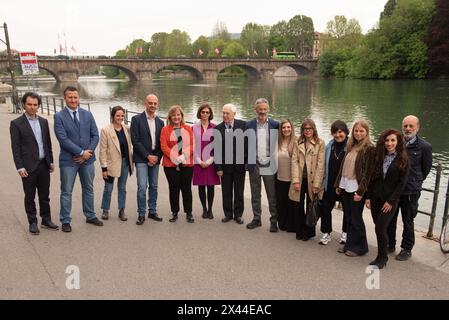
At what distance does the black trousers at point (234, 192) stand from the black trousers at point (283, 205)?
577 millimetres

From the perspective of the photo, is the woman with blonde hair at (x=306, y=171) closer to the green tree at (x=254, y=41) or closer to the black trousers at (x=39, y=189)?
the black trousers at (x=39, y=189)

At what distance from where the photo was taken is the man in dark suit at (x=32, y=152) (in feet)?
16.0

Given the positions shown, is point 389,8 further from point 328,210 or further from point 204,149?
point 328,210

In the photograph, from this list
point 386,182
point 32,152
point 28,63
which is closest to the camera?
point 386,182

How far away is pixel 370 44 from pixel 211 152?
214ft

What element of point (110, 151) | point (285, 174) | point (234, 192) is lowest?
point (234, 192)

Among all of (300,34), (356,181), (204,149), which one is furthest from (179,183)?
(300,34)

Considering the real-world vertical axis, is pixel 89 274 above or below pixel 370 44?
below

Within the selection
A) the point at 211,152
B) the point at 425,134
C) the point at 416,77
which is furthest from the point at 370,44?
the point at 211,152

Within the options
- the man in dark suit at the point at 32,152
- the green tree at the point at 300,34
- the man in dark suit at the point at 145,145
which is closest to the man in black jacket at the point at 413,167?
the man in dark suit at the point at 145,145

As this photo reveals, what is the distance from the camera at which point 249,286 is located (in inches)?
151

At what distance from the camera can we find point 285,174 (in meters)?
5.07

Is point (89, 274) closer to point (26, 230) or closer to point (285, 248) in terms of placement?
point (26, 230)

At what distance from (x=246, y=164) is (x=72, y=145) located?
2.20 metres
